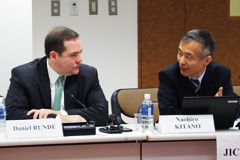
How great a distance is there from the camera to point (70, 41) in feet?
9.83

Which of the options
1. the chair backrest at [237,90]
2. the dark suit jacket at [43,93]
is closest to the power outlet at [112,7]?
the chair backrest at [237,90]

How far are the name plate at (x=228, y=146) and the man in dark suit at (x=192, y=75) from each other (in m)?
0.67

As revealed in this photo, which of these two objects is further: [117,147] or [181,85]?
[181,85]

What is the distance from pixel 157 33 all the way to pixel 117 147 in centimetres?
311

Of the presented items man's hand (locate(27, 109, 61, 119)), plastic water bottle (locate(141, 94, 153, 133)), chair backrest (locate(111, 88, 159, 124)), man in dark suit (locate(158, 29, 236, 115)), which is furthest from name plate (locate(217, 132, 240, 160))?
chair backrest (locate(111, 88, 159, 124))

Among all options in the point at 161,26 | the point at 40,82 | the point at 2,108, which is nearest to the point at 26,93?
the point at 40,82

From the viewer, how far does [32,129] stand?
218 cm

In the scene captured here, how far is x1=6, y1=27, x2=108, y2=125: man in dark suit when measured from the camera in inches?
117

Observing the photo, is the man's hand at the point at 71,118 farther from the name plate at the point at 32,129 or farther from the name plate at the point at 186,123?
the name plate at the point at 186,123

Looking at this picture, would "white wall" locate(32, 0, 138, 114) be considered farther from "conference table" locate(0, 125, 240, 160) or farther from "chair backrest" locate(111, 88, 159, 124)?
"conference table" locate(0, 125, 240, 160)

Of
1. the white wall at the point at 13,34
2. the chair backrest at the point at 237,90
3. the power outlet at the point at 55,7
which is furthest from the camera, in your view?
the power outlet at the point at 55,7

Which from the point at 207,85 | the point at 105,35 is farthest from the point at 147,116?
the point at 105,35

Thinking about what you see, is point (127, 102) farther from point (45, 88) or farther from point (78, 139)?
point (78, 139)

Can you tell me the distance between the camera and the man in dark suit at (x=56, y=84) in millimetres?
2967
